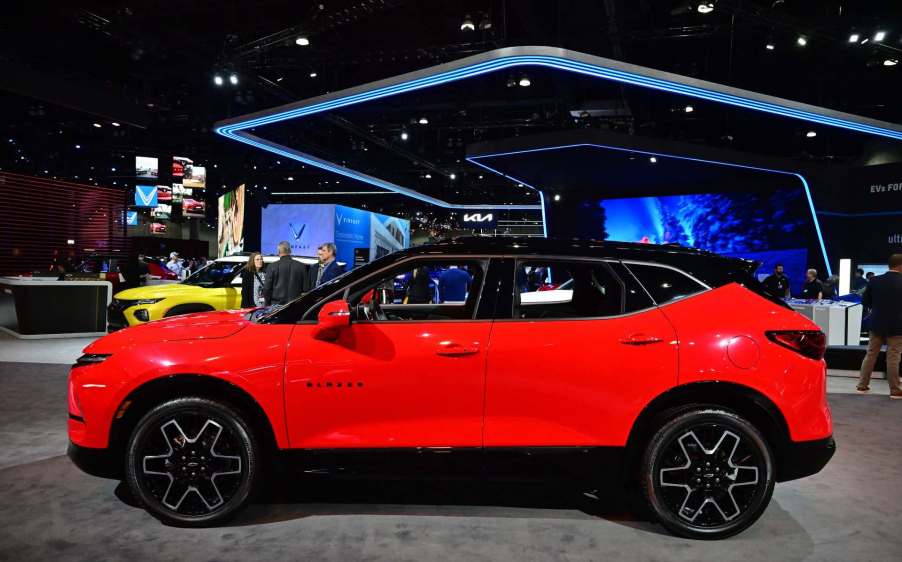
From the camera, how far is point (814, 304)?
1021 centimetres

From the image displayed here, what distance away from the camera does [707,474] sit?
3.15m

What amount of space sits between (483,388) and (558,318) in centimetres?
57

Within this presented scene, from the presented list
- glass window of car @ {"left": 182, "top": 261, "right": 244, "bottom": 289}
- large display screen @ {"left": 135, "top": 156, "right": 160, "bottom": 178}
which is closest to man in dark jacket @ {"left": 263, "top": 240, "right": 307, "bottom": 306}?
glass window of car @ {"left": 182, "top": 261, "right": 244, "bottom": 289}

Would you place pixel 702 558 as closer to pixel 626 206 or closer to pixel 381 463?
pixel 381 463

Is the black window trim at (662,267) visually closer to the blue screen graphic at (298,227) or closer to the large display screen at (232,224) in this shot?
the large display screen at (232,224)

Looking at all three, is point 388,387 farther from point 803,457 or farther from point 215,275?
point 215,275

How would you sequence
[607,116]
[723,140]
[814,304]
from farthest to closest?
[723,140], [607,116], [814,304]

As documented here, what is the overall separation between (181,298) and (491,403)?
7.76 meters

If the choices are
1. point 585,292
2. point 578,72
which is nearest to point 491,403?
point 585,292

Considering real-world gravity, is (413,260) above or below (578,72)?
below

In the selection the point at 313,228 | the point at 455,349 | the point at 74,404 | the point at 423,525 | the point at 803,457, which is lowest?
the point at 423,525

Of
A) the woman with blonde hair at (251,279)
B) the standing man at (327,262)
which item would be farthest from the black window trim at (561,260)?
the woman with blonde hair at (251,279)

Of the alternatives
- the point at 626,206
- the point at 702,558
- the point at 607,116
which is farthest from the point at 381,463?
the point at 626,206

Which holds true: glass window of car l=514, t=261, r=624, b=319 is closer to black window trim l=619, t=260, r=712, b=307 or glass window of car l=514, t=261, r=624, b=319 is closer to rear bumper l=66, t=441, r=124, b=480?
black window trim l=619, t=260, r=712, b=307
